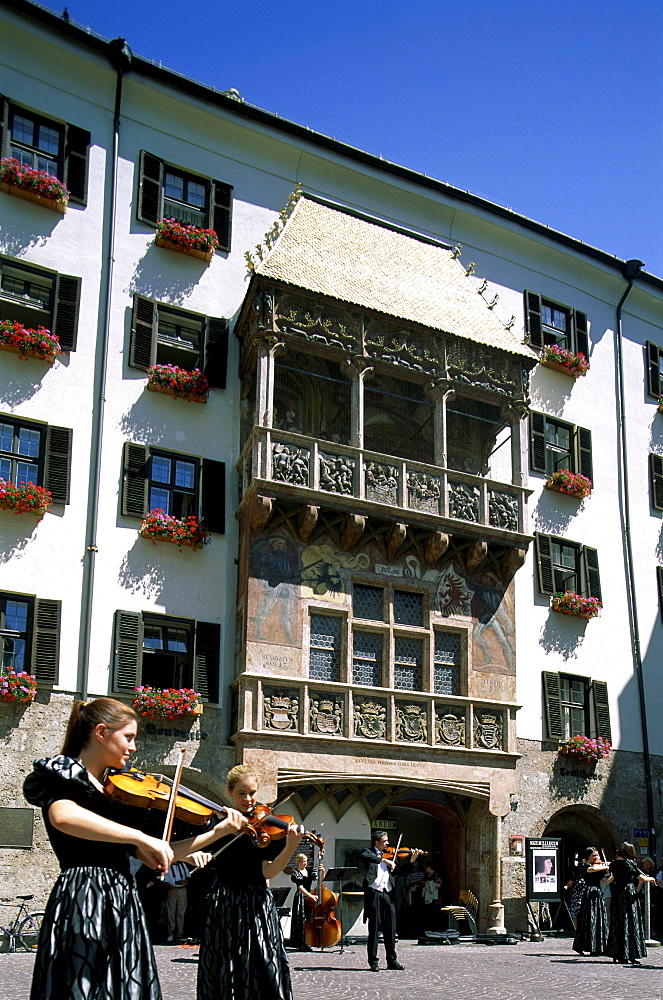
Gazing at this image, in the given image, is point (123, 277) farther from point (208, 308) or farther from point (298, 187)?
point (298, 187)

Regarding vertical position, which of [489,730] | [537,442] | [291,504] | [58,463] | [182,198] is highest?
[182,198]

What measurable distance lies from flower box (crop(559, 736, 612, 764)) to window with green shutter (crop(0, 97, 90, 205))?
1483 cm

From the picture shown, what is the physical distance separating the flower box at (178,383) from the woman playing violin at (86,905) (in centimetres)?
1618

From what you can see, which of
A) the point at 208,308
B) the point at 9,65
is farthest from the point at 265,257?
the point at 9,65

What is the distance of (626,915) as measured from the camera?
16.1 m

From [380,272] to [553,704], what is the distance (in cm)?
992

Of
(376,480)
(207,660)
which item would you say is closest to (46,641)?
(207,660)

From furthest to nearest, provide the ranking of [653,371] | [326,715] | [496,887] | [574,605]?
[653,371] < [574,605] < [496,887] < [326,715]

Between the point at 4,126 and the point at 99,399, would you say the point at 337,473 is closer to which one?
the point at 99,399

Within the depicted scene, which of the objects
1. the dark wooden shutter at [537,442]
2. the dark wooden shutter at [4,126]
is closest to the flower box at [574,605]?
the dark wooden shutter at [537,442]

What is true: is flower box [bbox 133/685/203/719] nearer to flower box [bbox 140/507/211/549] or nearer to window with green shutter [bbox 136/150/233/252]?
flower box [bbox 140/507/211/549]

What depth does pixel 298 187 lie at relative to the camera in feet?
75.7

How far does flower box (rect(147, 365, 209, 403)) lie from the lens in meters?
20.7

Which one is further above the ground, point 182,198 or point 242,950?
point 182,198
